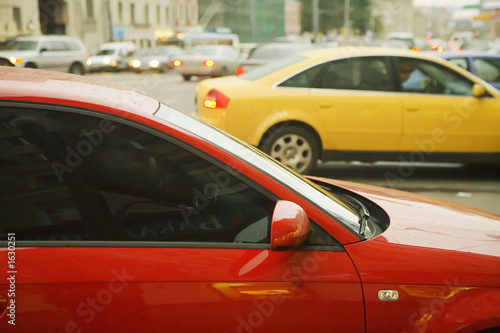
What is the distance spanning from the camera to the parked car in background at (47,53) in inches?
1075

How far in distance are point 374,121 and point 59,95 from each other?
6.08m

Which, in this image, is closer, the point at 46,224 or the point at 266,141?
the point at 46,224

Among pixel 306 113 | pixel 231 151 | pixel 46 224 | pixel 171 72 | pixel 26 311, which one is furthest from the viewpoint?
pixel 171 72

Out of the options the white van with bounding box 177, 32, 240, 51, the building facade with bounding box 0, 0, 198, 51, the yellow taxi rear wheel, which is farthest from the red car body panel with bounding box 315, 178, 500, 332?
the white van with bounding box 177, 32, 240, 51

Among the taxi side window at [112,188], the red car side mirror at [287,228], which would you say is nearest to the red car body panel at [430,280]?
the red car side mirror at [287,228]

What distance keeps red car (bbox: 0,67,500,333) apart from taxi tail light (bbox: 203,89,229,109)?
5367mm

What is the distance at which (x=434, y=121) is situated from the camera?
8.19m

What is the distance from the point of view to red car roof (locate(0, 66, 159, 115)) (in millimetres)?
2410

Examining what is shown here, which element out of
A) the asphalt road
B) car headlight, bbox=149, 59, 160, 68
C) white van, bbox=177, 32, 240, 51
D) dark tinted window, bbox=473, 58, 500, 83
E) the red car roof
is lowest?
car headlight, bbox=149, 59, 160, 68

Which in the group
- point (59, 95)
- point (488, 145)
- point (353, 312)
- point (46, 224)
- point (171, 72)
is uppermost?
point (59, 95)

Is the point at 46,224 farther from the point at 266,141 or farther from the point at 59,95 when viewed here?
the point at 266,141

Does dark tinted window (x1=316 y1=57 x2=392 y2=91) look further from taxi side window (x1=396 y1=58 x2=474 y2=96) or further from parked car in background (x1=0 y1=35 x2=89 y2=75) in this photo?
parked car in background (x1=0 y1=35 x2=89 y2=75)

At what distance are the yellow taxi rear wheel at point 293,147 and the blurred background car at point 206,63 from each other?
825 inches

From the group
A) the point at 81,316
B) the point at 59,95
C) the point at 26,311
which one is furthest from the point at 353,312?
the point at 59,95
